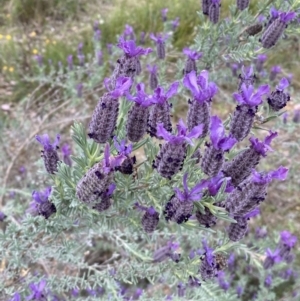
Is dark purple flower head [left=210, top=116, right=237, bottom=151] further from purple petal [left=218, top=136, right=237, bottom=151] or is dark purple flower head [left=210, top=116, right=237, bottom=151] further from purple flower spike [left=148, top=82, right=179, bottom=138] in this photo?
purple flower spike [left=148, top=82, right=179, bottom=138]

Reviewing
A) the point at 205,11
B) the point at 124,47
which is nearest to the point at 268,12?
the point at 205,11

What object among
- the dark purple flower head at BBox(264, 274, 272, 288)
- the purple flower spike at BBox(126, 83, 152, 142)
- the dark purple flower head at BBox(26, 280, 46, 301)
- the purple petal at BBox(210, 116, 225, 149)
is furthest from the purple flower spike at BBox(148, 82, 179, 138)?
the dark purple flower head at BBox(264, 274, 272, 288)

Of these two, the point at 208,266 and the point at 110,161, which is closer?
the point at 110,161

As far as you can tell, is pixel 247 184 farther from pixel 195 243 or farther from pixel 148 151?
pixel 195 243

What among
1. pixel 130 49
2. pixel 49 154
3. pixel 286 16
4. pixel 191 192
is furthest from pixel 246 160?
pixel 286 16

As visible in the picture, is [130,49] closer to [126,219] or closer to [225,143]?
[225,143]

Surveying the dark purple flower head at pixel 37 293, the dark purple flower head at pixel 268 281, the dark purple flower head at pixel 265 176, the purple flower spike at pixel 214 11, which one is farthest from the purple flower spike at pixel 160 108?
the dark purple flower head at pixel 268 281

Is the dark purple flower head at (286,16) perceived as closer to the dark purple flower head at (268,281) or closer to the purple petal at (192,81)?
the purple petal at (192,81)
